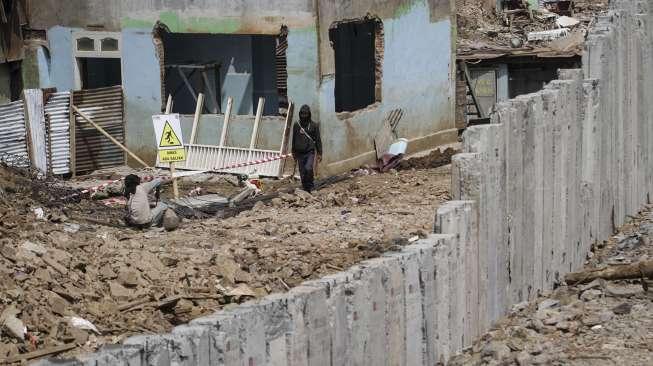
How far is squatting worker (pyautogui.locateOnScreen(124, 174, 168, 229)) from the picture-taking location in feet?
55.5

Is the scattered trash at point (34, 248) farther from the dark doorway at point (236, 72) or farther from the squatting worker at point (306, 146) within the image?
the dark doorway at point (236, 72)

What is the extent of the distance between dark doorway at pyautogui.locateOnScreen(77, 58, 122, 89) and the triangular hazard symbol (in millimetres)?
5775

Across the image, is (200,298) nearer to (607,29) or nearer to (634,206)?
(607,29)

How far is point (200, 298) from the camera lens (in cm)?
1248

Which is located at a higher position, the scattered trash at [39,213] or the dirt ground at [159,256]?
the scattered trash at [39,213]

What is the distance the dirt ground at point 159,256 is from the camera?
38.6 ft

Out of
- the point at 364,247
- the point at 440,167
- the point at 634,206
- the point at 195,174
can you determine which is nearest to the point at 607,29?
the point at 634,206

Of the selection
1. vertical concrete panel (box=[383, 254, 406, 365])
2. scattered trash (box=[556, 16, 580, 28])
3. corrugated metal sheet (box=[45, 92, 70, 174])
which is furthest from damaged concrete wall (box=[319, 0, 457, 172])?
vertical concrete panel (box=[383, 254, 406, 365])

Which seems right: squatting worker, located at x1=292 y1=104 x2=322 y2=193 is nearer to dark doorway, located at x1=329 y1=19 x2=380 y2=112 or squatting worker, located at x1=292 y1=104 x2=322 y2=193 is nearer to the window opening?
the window opening

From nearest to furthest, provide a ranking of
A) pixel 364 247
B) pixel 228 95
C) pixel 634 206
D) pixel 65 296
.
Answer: pixel 65 296 < pixel 364 247 < pixel 634 206 < pixel 228 95

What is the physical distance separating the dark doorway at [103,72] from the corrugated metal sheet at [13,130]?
228cm

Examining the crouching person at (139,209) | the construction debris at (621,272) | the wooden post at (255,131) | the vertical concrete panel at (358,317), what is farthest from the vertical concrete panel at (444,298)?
the wooden post at (255,131)

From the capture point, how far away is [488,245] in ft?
39.6

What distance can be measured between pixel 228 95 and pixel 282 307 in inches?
661
